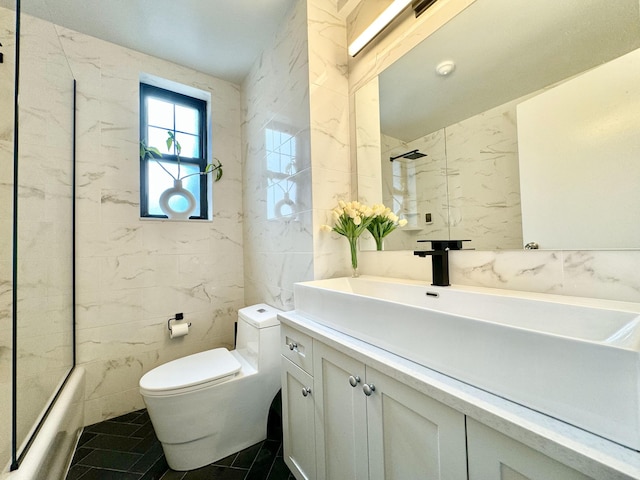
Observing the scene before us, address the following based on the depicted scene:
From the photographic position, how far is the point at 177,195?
1985 mm

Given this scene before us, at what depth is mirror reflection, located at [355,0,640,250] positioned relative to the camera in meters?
0.72

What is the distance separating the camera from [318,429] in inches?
37.1

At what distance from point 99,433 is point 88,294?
837 mm

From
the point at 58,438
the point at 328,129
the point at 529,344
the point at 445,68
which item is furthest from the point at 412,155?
the point at 58,438

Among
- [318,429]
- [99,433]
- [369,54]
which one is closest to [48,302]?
[99,433]

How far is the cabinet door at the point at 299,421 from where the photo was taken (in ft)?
3.25

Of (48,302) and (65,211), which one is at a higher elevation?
(65,211)

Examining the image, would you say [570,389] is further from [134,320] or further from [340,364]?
[134,320]

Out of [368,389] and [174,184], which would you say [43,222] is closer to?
[174,184]

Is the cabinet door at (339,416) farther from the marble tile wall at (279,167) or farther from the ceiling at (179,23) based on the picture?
the ceiling at (179,23)

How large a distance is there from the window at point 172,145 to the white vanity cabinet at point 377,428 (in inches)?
68.6

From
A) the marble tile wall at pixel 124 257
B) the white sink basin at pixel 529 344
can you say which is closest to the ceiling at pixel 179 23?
the marble tile wall at pixel 124 257

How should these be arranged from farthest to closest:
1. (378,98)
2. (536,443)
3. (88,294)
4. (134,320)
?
(134,320), (88,294), (378,98), (536,443)

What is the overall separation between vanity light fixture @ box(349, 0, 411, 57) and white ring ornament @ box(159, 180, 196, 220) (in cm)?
150
